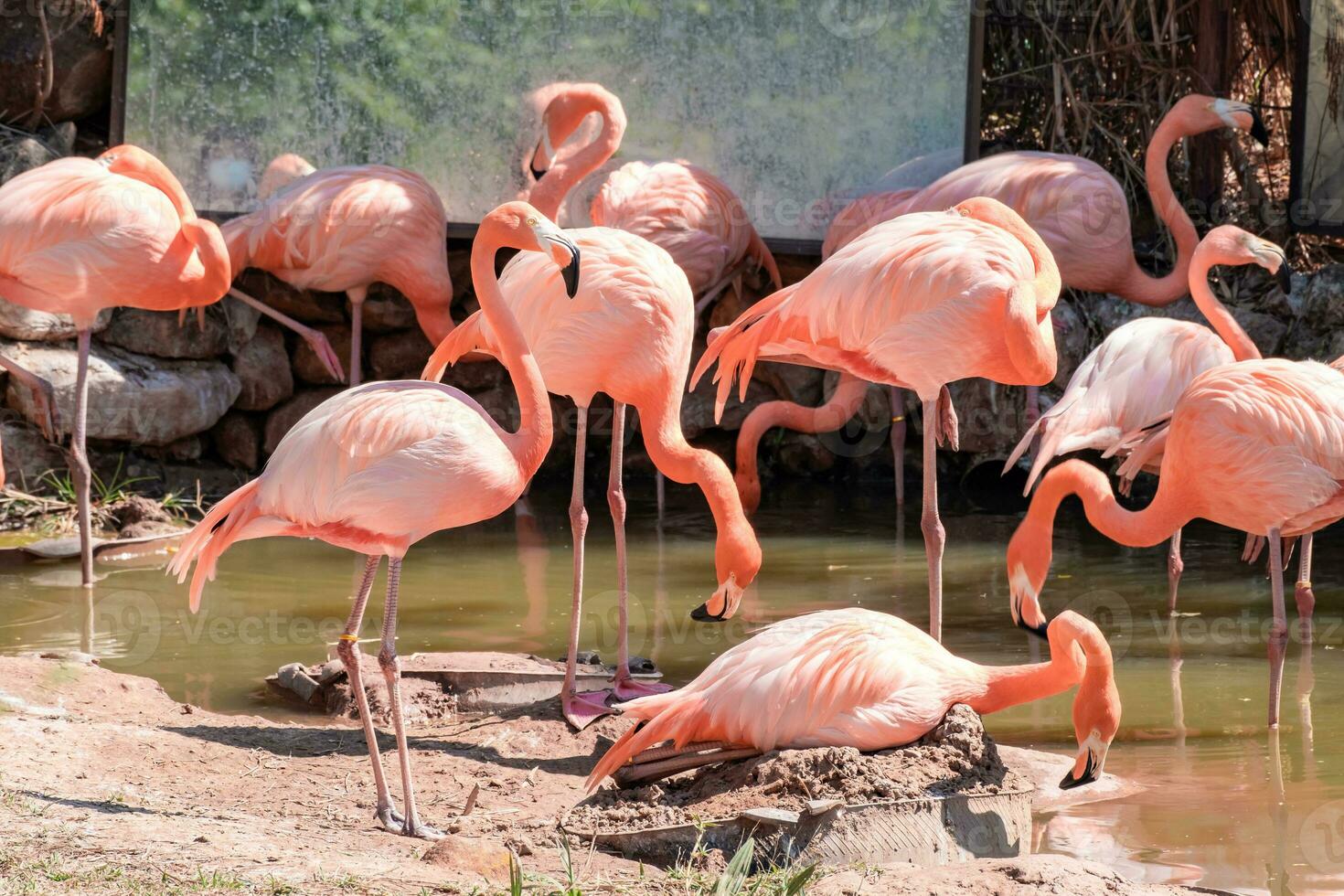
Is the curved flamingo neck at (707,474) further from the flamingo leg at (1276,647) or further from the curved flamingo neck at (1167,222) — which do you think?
the curved flamingo neck at (1167,222)

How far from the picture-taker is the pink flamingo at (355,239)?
746 centimetres

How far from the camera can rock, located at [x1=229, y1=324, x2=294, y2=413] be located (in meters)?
8.31

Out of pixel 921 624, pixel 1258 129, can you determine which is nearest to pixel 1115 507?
pixel 921 624

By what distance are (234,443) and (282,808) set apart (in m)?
5.05

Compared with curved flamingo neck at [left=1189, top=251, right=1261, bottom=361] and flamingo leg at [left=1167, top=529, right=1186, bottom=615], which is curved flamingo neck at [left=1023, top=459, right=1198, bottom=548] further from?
curved flamingo neck at [left=1189, top=251, right=1261, bottom=361]

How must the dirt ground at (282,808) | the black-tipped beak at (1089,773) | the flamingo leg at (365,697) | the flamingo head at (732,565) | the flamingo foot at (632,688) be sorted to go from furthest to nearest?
the flamingo foot at (632,688), the flamingo head at (732,565), the flamingo leg at (365,697), the black-tipped beak at (1089,773), the dirt ground at (282,808)

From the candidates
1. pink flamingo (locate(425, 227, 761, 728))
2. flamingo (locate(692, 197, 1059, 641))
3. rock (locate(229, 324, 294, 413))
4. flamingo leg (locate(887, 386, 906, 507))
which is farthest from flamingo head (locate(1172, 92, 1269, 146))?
rock (locate(229, 324, 294, 413))

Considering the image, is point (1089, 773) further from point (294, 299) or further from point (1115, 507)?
point (294, 299)

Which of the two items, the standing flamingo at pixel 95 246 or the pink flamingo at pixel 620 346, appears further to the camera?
the standing flamingo at pixel 95 246

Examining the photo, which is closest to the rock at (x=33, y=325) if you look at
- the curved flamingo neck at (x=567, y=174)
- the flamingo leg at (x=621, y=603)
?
Answer: the curved flamingo neck at (x=567, y=174)

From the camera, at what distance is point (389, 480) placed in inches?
142

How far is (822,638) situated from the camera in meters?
3.58

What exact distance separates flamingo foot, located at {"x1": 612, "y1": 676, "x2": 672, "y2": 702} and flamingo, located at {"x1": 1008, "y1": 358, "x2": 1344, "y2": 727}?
103 centimetres

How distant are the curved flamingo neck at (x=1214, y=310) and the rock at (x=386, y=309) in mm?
4178
